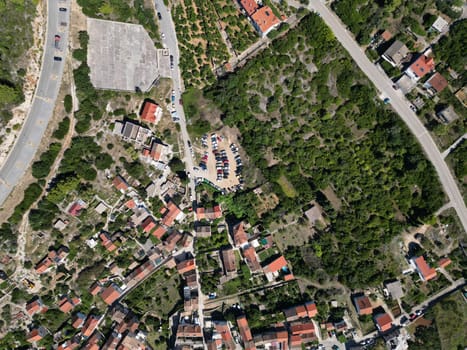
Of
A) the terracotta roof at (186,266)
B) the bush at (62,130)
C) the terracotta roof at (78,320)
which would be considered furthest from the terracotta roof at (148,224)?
the bush at (62,130)

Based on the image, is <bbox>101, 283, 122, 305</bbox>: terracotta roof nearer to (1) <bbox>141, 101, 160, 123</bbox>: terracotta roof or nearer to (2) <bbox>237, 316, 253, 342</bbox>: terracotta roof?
(2) <bbox>237, 316, 253, 342</bbox>: terracotta roof

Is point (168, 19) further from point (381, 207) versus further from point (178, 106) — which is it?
point (381, 207)

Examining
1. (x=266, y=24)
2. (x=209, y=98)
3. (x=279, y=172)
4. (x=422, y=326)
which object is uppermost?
(x=266, y=24)

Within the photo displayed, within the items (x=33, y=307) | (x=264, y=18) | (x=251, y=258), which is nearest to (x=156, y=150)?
(x=251, y=258)

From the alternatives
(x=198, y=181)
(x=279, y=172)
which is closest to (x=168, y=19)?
(x=198, y=181)

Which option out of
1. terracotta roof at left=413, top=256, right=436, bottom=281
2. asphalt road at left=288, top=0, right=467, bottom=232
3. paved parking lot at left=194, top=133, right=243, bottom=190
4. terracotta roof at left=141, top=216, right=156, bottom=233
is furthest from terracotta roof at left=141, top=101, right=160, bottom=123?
terracotta roof at left=413, top=256, right=436, bottom=281

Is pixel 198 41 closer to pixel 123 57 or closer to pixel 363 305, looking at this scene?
pixel 123 57

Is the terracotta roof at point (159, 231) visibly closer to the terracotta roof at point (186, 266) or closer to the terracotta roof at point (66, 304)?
the terracotta roof at point (186, 266)
